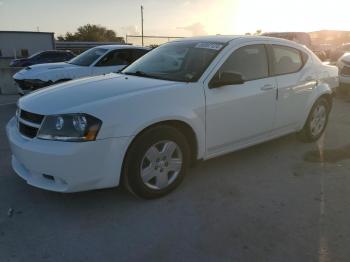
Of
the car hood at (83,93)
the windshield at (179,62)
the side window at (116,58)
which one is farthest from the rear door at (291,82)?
the side window at (116,58)

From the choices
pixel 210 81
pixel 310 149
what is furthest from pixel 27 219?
pixel 310 149

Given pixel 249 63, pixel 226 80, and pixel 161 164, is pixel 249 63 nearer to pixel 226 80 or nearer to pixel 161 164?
pixel 226 80

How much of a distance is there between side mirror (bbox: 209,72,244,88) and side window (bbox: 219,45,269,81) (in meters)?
0.13

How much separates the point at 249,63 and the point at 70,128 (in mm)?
2360

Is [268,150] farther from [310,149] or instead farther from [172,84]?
[172,84]

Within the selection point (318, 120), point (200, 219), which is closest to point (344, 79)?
point (318, 120)

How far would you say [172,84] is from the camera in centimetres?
389

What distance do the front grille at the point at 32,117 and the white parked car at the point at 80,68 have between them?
4.85 meters

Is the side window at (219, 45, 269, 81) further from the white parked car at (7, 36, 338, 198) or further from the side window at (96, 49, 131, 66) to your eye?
the side window at (96, 49, 131, 66)

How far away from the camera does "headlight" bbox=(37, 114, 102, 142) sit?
127 inches

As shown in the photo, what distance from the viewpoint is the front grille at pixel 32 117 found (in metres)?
3.41

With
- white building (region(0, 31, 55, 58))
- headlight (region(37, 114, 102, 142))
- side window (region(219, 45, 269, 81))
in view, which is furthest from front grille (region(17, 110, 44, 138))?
white building (region(0, 31, 55, 58))

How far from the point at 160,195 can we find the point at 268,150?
217cm

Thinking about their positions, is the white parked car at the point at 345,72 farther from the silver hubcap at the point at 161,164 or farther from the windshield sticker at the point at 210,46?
Result: the silver hubcap at the point at 161,164
